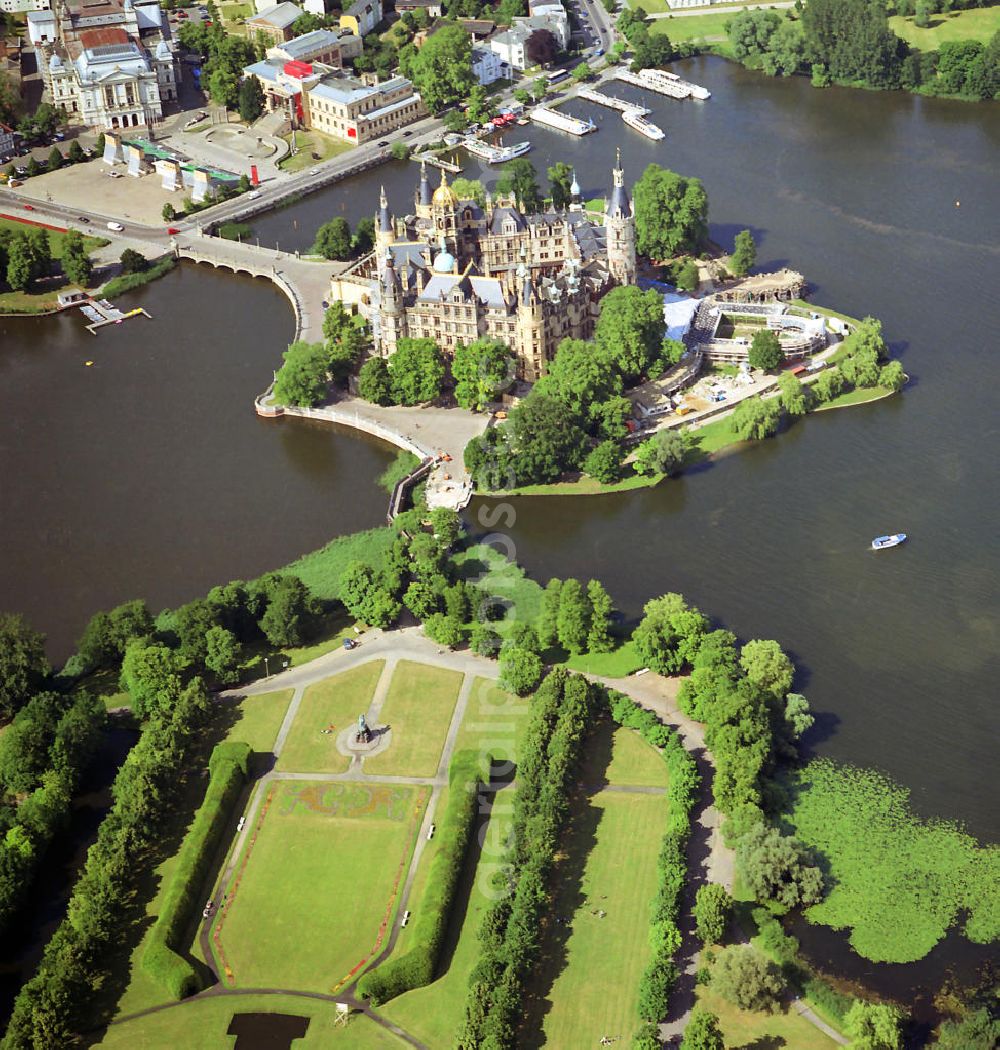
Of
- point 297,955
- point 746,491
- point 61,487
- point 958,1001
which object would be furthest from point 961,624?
point 61,487

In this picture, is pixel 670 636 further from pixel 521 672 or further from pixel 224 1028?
pixel 224 1028

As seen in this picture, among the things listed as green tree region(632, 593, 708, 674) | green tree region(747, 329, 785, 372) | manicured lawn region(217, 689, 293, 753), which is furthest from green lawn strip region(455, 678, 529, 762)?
green tree region(747, 329, 785, 372)

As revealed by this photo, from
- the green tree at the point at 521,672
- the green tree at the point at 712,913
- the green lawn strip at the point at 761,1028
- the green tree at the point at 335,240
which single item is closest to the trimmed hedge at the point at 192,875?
the green tree at the point at 521,672

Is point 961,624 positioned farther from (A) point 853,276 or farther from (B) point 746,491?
(A) point 853,276

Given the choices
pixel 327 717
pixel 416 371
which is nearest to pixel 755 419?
pixel 416 371

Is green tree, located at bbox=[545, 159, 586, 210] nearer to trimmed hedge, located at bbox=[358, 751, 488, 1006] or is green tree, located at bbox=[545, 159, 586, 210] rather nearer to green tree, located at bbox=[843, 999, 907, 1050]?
trimmed hedge, located at bbox=[358, 751, 488, 1006]

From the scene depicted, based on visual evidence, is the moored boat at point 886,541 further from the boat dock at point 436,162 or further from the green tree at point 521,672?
the boat dock at point 436,162
